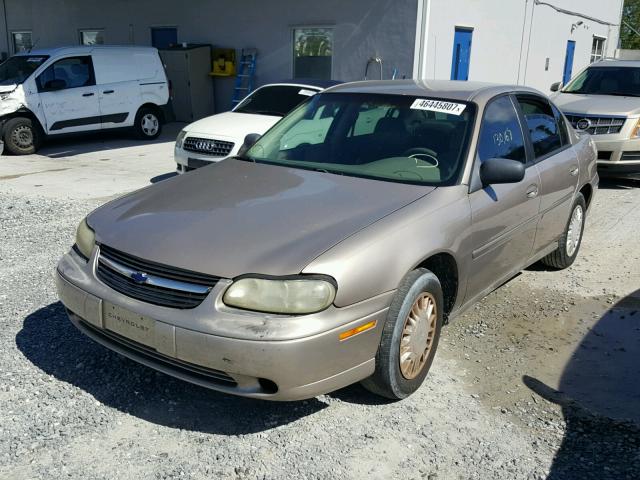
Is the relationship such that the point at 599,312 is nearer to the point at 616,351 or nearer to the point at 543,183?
the point at 616,351

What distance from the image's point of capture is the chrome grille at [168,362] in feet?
9.50

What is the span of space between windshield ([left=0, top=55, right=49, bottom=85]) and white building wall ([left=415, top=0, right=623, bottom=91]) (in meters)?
Answer: 7.19

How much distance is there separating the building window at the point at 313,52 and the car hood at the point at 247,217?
10.4 meters

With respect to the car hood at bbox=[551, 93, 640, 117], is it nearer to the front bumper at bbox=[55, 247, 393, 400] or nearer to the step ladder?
the front bumper at bbox=[55, 247, 393, 400]

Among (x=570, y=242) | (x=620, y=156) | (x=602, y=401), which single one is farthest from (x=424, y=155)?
(x=620, y=156)

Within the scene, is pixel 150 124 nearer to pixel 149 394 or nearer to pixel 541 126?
pixel 541 126

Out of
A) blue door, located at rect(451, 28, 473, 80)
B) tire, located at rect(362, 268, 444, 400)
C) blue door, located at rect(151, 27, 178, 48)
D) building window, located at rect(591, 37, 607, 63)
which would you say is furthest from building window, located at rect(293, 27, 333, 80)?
building window, located at rect(591, 37, 607, 63)

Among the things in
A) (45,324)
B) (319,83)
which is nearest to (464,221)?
(45,324)

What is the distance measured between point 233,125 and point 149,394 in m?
5.70

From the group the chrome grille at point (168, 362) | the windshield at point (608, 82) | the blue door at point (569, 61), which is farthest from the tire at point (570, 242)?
the blue door at point (569, 61)

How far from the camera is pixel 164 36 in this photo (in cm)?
1688

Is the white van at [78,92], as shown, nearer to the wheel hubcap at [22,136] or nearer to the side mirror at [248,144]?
the wheel hubcap at [22,136]

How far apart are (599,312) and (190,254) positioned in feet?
10.7

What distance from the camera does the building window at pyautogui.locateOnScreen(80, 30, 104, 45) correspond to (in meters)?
18.3
